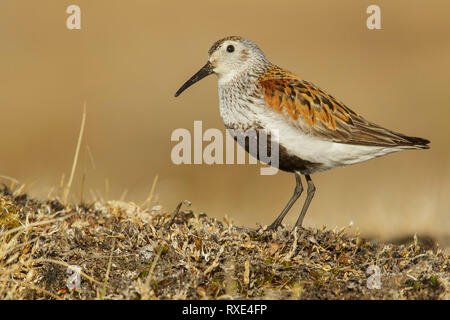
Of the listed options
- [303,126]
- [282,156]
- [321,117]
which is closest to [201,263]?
[282,156]

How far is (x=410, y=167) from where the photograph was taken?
14.5 m

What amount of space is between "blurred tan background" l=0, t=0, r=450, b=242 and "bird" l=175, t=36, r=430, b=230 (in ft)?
4.46

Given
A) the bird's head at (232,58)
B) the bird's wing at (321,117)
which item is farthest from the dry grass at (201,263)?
the bird's head at (232,58)

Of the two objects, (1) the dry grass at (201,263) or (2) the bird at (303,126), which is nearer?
(1) the dry grass at (201,263)

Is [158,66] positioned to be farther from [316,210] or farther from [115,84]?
[316,210]

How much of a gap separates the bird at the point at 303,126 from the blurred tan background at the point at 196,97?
1.36m

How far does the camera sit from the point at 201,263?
5.87 metres

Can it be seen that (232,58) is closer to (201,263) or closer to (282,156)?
(282,156)

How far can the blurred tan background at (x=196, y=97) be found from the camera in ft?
39.5

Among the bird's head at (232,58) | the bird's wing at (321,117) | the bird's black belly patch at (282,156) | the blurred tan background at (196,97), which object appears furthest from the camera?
the blurred tan background at (196,97)

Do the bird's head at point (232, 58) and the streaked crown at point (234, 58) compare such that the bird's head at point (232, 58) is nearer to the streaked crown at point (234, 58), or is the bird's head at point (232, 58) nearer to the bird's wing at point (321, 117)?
the streaked crown at point (234, 58)

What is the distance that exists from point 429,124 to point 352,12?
11.0 m

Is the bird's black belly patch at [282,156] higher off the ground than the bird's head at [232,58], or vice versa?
the bird's head at [232,58]

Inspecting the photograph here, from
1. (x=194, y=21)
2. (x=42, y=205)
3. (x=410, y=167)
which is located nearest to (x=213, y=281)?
(x=42, y=205)
